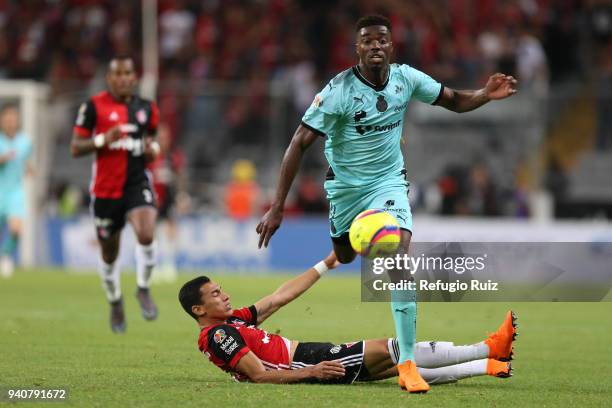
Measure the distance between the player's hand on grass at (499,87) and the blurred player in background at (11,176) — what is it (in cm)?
1255

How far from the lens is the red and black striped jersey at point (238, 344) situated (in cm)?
768

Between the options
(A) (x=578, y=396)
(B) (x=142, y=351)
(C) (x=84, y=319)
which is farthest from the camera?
(C) (x=84, y=319)

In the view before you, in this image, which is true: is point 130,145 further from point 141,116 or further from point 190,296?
point 190,296

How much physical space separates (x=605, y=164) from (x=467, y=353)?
12.8m

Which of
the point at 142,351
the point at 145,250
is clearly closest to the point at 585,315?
the point at 145,250

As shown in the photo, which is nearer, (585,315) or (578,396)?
(578,396)

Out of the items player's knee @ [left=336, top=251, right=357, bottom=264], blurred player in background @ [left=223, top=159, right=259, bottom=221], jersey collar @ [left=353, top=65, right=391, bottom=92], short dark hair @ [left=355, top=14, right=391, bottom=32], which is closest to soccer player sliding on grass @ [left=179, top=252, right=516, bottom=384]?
player's knee @ [left=336, top=251, right=357, bottom=264]

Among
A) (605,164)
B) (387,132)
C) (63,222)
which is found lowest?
Answer: (63,222)

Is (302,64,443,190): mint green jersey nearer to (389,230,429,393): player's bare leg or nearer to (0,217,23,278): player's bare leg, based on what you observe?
(389,230,429,393): player's bare leg

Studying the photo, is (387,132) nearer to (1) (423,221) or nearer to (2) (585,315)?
(2) (585,315)

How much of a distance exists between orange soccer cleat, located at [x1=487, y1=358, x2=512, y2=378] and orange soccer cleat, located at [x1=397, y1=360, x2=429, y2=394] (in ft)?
1.64

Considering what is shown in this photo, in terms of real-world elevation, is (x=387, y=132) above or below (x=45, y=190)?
above

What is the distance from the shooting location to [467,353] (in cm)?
787

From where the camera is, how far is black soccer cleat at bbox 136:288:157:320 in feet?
40.3
